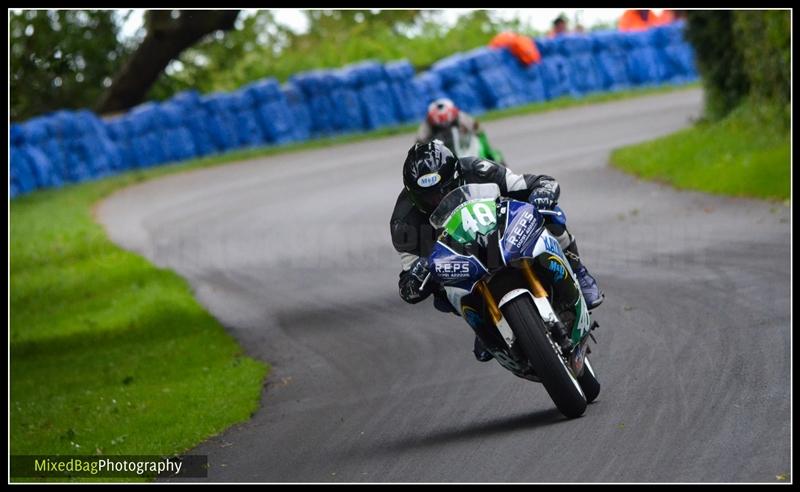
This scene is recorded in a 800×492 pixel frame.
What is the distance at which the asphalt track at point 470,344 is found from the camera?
7.66 meters

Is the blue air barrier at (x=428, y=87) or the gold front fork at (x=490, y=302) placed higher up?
the gold front fork at (x=490, y=302)

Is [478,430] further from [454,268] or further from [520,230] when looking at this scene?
[520,230]

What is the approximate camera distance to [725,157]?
776 inches

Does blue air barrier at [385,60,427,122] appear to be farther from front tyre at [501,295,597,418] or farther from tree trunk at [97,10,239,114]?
front tyre at [501,295,597,418]

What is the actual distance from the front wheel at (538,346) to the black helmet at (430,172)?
0.81m

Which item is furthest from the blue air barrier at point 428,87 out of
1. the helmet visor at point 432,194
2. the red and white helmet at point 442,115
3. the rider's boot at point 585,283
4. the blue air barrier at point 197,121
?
the helmet visor at point 432,194

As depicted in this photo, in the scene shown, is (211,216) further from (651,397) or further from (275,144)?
(651,397)

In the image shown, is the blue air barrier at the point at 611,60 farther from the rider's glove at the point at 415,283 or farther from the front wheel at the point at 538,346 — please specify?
the front wheel at the point at 538,346

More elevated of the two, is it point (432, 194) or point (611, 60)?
point (432, 194)

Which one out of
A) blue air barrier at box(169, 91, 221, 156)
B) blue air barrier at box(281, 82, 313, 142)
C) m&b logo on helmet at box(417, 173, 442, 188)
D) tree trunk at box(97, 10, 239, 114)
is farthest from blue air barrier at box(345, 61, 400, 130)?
m&b logo on helmet at box(417, 173, 442, 188)

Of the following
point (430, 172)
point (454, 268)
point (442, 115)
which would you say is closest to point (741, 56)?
point (442, 115)

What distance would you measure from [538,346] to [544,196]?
3.33 feet

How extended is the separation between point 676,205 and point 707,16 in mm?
6031

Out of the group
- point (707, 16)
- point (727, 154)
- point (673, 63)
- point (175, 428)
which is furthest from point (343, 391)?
point (673, 63)
